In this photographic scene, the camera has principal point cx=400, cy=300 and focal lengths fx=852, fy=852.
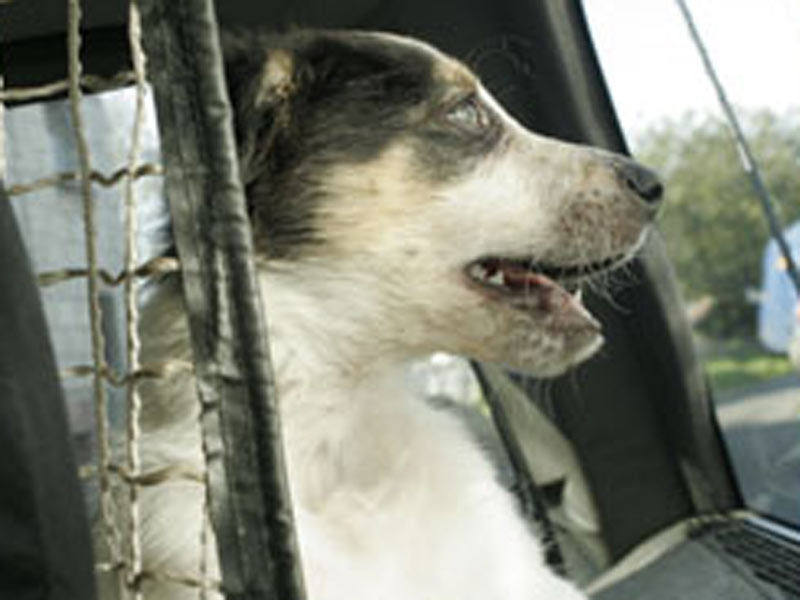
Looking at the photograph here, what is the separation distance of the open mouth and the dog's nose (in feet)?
0.37

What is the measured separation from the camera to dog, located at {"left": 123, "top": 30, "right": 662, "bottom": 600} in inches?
41.3

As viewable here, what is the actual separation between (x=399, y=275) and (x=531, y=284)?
→ 190mm

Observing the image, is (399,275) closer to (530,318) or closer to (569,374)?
(530,318)

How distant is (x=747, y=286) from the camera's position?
1465mm

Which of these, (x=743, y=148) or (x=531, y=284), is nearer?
(x=531, y=284)

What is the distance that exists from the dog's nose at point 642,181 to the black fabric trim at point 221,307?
2.55 ft

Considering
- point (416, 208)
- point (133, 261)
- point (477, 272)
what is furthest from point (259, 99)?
point (133, 261)

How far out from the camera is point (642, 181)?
1223 mm

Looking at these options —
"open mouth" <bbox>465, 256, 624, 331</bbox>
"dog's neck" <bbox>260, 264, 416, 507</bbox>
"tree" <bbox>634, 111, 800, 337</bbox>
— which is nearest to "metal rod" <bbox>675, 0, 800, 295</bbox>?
"tree" <bbox>634, 111, 800, 337</bbox>

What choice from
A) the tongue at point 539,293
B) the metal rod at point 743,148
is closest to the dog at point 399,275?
the tongue at point 539,293

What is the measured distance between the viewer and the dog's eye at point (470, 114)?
4.10 feet

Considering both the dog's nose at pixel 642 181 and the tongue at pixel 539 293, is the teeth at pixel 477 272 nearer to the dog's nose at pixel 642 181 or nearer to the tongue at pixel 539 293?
the tongue at pixel 539 293

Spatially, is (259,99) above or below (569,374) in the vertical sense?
above

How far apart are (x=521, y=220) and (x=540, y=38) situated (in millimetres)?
456
